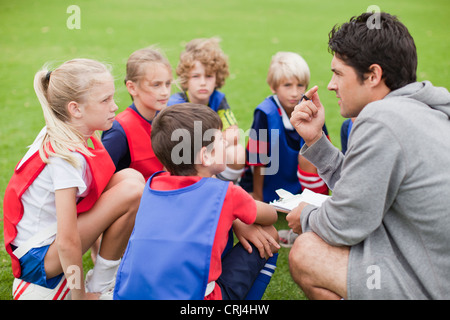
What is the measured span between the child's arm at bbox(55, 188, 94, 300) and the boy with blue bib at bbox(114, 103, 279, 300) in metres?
0.36

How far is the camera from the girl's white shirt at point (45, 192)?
7.22 ft

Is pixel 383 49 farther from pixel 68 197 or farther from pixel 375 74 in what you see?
pixel 68 197

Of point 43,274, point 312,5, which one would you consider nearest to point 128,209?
point 43,274

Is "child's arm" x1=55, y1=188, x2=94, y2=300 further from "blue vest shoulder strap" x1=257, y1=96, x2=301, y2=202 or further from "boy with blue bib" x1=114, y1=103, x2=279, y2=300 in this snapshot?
"blue vest shoulder strap" x1=257, y1=96, x2=301, y2=202

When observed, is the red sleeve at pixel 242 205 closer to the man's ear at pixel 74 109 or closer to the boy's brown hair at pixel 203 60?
the man's ear at pixel 74 109

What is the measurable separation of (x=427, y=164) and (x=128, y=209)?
1520 millimetres

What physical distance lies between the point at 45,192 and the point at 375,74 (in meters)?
1.71

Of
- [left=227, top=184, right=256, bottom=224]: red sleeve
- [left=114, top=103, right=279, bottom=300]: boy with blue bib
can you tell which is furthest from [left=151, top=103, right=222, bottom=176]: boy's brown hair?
[left=227, top=184, right=256, bottom=224]: red sleeve

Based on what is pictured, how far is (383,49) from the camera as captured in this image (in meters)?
2.13

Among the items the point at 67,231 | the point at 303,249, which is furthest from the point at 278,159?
the point at 67,231

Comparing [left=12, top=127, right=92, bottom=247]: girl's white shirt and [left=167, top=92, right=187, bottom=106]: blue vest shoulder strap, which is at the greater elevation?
[left=167, top=92, right=187, bottom=106]: blue vest shoulder strap

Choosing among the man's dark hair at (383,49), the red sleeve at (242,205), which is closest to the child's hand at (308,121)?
the man's dark hair at (383,49)

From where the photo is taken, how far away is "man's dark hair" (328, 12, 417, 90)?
2119 millimetres
